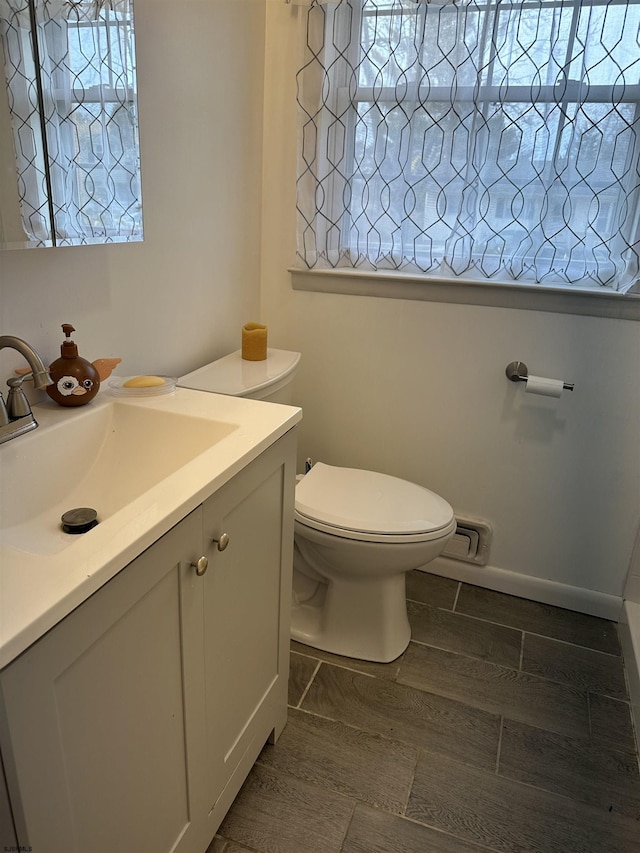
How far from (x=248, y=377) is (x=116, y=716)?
1.02 m

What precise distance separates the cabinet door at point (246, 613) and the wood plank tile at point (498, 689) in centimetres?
51

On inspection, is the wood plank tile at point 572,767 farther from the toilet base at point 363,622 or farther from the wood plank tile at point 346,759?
the toilet base at point 363,622

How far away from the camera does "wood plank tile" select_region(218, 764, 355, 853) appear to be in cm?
135

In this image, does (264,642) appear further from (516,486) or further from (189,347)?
(516,486)

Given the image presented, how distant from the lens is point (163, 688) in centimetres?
98

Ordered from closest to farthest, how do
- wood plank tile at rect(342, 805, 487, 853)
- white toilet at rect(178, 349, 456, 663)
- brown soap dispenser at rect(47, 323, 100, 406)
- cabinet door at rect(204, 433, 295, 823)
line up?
1. cabinet door at rect(204, 433, 295, 823)
2. brown soap dispenser at rect(47, 323, 100, 406)
3. wood plank tile at rect(342, 805, 487, 853)
4. white toilet at rect(178, 349, 456, 663)

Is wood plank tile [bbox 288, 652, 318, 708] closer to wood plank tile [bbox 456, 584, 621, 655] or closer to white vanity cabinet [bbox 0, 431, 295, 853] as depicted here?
white vanity cabinet [bbox 0, 431, 295, 853]

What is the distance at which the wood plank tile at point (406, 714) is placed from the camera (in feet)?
5.30

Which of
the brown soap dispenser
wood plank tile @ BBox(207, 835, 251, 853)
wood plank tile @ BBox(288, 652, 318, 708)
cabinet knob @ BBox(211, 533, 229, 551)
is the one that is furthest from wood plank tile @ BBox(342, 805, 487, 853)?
the brown soap dispenser

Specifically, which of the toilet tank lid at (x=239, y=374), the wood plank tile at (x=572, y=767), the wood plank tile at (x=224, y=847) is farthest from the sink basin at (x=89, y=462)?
the wood plank tile at (x=572, y=767)

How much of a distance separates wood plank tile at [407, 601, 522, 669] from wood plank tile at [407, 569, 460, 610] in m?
0.05

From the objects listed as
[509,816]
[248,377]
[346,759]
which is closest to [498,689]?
[509,816]

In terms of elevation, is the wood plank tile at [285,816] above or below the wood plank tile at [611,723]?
below

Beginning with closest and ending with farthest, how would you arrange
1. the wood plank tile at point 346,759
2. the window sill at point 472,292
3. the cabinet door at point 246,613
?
the cabinet door at point 246,613, the wood plank tile at point 346,759, the window sill at point 472,292
